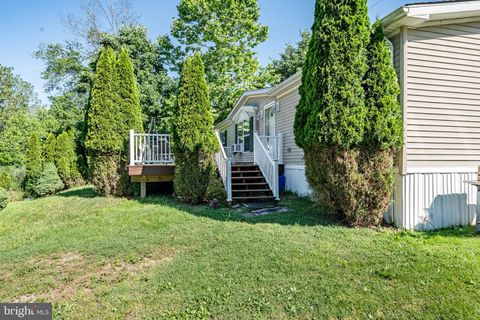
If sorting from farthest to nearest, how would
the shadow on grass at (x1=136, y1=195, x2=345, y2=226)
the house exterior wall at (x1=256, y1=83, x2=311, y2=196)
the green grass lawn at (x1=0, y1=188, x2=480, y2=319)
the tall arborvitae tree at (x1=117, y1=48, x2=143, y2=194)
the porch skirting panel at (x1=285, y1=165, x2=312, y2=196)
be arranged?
the tall arborvitae tree at (x1=117, y1=48, x2=143, y2=194) → the house exterior wall at (x1=256, y1=83, x2=311, y2=196) → the porch skirting panel at (x1=285, y1=165, x2=312, y2=196) → the shadow on grass at (x1=136, y1=195, x2=345, y2=226) → the green grass lawn at (x1=0, y1=188, x2=480, y2=319)

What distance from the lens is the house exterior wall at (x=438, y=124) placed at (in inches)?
216

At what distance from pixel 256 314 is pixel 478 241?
396 centimetres

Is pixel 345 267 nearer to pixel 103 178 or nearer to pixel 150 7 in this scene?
pixel 103 178

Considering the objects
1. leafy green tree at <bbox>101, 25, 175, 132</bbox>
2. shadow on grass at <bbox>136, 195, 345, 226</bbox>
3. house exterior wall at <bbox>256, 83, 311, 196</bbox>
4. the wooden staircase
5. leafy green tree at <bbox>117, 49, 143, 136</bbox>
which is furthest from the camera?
leafy green tree at <bbox>101, 25, 175, 132</bbox>

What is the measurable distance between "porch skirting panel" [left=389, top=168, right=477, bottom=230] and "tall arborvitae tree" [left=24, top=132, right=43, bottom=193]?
1397cm

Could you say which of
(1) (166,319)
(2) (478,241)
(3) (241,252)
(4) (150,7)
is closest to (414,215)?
(2) (478,241)

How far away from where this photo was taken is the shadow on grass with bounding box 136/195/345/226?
5864mm

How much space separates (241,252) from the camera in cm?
441

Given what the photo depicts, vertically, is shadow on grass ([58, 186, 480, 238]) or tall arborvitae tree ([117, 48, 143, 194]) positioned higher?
tall arborvitae tree ([117, 48, 143, 194])

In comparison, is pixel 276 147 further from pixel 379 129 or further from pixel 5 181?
pixel 5 181

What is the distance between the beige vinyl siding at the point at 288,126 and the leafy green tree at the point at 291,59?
1505 centimetres

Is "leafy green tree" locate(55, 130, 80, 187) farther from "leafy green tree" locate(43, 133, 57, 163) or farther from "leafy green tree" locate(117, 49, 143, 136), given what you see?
"leafy green tree" locate(117, 49, 143, 136)

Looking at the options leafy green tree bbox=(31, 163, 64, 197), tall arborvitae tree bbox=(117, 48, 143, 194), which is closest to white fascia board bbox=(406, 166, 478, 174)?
tall arborvitae tree bbox=(117, 48, 143, 194)

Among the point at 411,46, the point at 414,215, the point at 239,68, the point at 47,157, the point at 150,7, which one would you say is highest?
the point at 150,7
